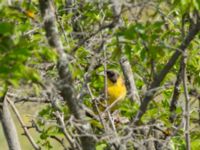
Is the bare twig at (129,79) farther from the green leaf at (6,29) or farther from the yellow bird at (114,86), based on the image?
the green leaf at (6,29)

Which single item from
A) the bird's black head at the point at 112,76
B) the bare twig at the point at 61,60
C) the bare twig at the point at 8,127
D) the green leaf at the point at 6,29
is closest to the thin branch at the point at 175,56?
the bare twig at the point at 61,60

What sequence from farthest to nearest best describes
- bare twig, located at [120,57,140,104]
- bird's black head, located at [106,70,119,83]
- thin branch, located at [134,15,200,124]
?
bird's black head, located at [106,70,119,83]
bare twig, located at [120,57,140,104]
thin branch, located at [134,15,200,124]

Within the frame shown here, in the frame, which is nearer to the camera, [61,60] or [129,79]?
[61,60]

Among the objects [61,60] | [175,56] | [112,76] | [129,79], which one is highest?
[61,60]

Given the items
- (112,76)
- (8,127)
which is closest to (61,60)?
(8,127)

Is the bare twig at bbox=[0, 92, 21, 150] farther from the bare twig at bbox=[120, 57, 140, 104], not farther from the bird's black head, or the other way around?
the bird's black head

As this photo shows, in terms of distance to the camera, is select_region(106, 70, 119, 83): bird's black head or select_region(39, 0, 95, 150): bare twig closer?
select_region(39, 0, 95, 150): bare twig

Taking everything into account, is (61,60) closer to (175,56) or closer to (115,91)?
(175,56)

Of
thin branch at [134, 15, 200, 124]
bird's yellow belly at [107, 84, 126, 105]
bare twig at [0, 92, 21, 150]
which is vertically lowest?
bird's yellow belly at [107, 84, 126, 105]

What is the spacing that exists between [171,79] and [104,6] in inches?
39.0

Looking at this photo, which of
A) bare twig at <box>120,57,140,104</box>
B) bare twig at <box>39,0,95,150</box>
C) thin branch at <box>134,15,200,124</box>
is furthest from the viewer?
bare twig at <box>120,57,140,104</box>

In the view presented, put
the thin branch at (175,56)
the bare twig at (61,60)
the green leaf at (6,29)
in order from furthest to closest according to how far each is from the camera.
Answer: the thin branch at (175,56) → the bare twig at (61,60) → the green leaf at (6,29)

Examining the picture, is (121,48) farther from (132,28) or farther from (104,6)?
(104,6)

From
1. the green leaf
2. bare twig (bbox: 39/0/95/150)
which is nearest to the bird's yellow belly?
bare twig (bbox: 39/0/95/150)
